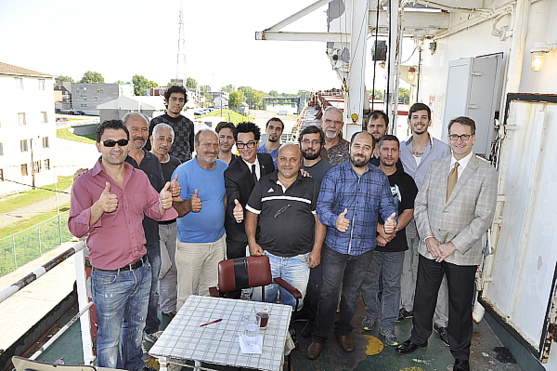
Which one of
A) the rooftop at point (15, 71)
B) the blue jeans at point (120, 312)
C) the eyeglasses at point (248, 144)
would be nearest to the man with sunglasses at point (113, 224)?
the blue jeans at point (120, 312)

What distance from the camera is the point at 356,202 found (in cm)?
306

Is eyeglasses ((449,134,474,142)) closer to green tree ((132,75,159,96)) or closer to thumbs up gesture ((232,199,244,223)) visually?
thumbs up gesture ((232,199,244,223))

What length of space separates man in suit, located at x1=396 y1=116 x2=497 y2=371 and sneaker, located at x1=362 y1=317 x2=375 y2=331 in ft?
1.98

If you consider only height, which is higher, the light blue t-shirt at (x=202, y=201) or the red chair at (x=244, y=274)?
the light blue t-shirt at (x=202, y=201)

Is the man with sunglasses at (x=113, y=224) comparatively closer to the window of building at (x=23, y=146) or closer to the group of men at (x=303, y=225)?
the group of men at (x=303, y=225)

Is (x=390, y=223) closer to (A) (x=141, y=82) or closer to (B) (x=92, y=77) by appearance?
(A) (x=141, y=82)

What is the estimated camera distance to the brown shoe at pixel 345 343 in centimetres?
332

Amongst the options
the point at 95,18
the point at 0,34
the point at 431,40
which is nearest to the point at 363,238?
the point at 431,40

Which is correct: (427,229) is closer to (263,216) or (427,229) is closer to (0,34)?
(263,216)

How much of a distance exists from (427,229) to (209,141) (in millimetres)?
1900

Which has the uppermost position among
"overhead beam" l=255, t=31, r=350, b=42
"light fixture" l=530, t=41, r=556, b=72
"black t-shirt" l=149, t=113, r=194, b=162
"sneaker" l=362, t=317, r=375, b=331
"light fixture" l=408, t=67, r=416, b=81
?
"overhead beam" l=255, t=31, r=350, b=42

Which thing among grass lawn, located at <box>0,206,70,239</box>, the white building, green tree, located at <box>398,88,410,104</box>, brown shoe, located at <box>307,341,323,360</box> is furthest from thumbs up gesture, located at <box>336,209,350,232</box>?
the white building

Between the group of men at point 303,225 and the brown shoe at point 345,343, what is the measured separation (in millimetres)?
13

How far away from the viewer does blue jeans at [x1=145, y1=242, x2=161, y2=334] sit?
3.02 m
